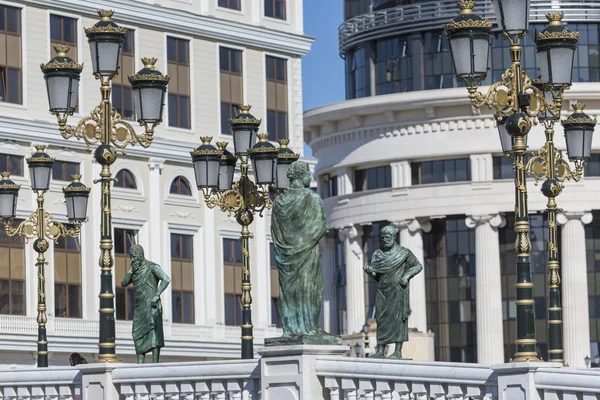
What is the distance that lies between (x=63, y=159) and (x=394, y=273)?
35359 mm

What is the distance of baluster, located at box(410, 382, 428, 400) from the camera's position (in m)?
22.0

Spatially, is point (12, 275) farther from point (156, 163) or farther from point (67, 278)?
point (156, 163)

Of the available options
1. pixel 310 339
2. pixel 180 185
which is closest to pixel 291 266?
pixel 310 339

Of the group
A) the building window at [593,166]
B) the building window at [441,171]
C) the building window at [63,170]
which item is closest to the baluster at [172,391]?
the building window at [63,170]

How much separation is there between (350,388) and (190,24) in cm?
4390

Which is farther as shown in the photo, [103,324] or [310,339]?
[103,324]

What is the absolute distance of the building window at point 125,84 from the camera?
63.2 meters

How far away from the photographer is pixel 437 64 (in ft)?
300

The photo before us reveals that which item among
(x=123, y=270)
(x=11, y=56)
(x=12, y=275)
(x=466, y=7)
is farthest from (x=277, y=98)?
(x=466, y=7)

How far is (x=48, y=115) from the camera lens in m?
61.3

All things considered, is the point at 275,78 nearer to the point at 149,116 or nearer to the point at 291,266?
the point at 149,116

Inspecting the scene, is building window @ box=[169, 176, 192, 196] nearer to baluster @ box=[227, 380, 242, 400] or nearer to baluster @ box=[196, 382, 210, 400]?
baluster @ box=[196, 382, 210, 400]

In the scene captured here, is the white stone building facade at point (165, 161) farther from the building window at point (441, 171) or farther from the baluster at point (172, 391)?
the baluster at point (172, 391)

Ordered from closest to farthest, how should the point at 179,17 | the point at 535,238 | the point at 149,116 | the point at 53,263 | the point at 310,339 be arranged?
the point at 310,339
the point at 149,116
the point at 53,263
the point at 179,17
the point at 535,238
